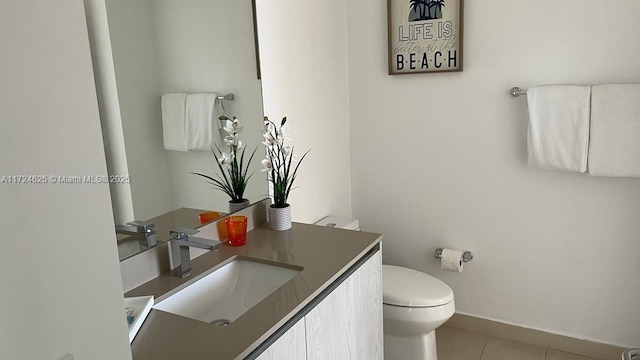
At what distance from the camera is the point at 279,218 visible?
193 centimetres

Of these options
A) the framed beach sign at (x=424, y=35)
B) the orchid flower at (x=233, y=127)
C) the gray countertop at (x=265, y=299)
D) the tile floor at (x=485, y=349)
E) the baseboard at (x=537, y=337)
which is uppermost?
the framed beach sign at (x=424, y=35)

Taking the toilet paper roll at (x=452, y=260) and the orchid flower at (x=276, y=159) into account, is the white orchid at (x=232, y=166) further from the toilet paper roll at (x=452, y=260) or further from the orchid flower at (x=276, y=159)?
the toilet paper roll at (x=452, y=260)

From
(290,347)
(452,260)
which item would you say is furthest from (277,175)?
(452,260)

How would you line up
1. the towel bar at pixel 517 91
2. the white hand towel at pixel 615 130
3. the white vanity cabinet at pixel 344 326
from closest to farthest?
the white vanity cabinet at pixel 344 326 → the white hand towel at pixel 615 130 → the towel bar at pixel 517 91

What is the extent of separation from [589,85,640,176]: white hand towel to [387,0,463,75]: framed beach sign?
2.21 ft

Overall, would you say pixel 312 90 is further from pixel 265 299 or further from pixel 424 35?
pixel 265 299

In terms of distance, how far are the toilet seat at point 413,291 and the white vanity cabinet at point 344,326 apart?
0.96 ft

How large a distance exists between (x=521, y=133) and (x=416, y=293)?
946 millimetres

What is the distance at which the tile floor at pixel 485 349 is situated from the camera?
96.9 inches

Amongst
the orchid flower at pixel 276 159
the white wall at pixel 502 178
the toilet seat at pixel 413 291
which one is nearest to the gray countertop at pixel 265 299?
the orchid flower at pixel 276 159

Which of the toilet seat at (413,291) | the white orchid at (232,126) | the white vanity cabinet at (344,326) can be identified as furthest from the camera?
the toilet seat at (413,291)

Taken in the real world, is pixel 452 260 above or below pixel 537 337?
above

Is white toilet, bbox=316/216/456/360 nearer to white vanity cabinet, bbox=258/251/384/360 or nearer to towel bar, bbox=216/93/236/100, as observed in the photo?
white vanity cabinet, bbox=258/251/384/360

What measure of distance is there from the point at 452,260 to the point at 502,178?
50 cm
